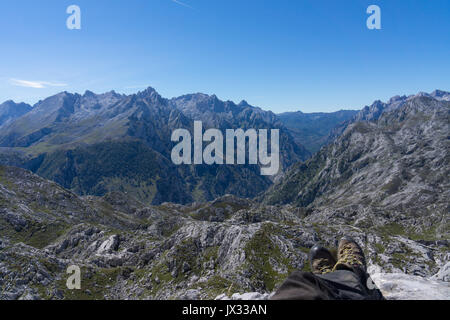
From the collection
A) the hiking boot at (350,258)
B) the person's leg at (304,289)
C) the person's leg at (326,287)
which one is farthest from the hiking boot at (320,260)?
the person's leg at (304,289)

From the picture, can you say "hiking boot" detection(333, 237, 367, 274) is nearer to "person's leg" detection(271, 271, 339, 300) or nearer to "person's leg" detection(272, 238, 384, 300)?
"person's leg" detection(272, 238, 384, 300)

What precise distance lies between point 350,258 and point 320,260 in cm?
276

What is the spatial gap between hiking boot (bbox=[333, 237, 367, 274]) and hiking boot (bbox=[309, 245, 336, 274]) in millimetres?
836

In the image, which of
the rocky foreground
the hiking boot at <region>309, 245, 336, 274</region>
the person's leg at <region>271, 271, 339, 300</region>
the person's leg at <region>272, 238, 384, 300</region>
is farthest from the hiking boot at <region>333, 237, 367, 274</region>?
the rocky foreground

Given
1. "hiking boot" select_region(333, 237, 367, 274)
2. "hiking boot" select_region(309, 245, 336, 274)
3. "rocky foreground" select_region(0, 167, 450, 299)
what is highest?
"hiking boot" select_region(333, 237, 367, 274)

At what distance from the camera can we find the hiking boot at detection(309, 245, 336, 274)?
17806 mm

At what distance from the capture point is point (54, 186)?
16300cm

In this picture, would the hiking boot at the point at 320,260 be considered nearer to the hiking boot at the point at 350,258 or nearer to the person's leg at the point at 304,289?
the hiking boot at the point at 350,258

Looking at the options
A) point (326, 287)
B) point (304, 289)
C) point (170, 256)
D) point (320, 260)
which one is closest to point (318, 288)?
point (326, 287)

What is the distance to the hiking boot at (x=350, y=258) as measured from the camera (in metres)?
13.5
